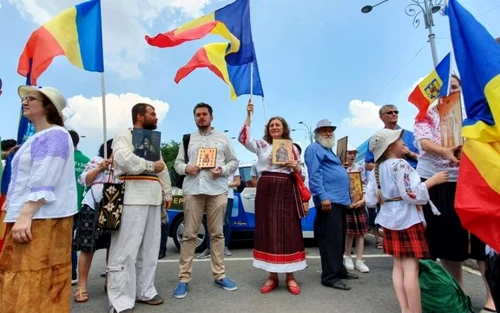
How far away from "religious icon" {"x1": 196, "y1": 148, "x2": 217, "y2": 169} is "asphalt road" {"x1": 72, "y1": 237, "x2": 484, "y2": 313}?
1.40 m

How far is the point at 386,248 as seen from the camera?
9.29 ft

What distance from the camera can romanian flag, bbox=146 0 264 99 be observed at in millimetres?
4465

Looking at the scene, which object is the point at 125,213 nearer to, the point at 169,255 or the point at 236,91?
the point at 236,91

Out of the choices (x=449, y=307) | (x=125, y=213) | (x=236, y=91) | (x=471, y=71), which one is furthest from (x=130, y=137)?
(x=449, y=307)

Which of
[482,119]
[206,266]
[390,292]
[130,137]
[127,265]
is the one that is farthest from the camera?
[206,266]

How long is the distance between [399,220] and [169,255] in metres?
4.61

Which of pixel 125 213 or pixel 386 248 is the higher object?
pixel 125 213

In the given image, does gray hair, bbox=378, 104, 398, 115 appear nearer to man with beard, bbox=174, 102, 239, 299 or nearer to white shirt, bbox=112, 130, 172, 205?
man with beard, bbox=174, 102, 239, 299

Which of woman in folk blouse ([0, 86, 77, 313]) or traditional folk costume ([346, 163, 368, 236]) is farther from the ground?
woman in folk blouse ([0, 86, 77, 313])

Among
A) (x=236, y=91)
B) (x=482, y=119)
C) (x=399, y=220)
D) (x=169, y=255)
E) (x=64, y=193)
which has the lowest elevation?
(x=169, y=255)

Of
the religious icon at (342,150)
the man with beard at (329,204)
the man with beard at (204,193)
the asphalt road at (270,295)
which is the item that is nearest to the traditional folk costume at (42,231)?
the asphalt road at (270,295)

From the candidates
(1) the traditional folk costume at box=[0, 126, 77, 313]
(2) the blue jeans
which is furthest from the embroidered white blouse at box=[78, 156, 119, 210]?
(2) the blue jeans

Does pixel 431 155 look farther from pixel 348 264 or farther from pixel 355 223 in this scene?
pixel 348 264

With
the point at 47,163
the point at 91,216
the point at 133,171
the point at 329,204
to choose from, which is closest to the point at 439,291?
the point at 329,204
